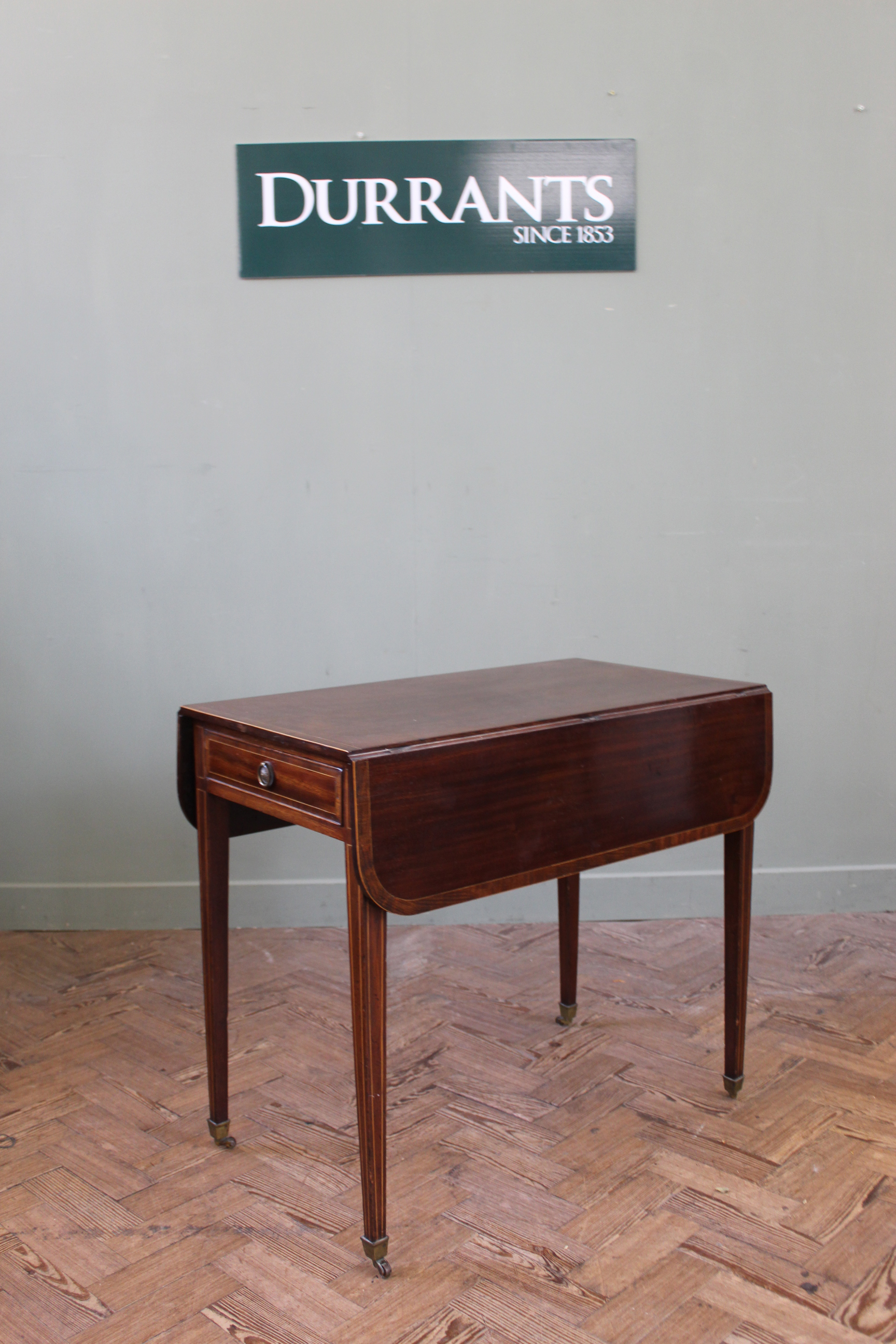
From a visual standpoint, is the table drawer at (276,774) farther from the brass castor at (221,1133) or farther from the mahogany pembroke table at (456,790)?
the brass castor at (221,1133)

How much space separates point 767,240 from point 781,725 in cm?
126

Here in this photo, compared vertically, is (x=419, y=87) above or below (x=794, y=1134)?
above

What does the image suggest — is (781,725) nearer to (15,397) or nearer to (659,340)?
(659,340)

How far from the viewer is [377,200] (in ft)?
9.15

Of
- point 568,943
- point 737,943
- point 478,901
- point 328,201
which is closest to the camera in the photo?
point 737,943

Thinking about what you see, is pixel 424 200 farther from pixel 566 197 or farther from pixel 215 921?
pixel 215 921

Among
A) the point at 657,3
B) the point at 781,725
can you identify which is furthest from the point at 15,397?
the point at 781,725

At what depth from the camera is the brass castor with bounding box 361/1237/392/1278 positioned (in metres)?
1.54

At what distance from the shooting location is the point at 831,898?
3.02 meters

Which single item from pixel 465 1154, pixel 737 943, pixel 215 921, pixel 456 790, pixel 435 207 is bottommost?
pixel 465 1154

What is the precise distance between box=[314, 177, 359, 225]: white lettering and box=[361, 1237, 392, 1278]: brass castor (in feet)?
7.53

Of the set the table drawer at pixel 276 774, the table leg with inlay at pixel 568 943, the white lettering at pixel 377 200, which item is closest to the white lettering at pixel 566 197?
the white lettering at pixel 377 200

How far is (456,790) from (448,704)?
0.25 metres

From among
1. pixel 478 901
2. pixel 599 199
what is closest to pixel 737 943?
pixel 478 901
